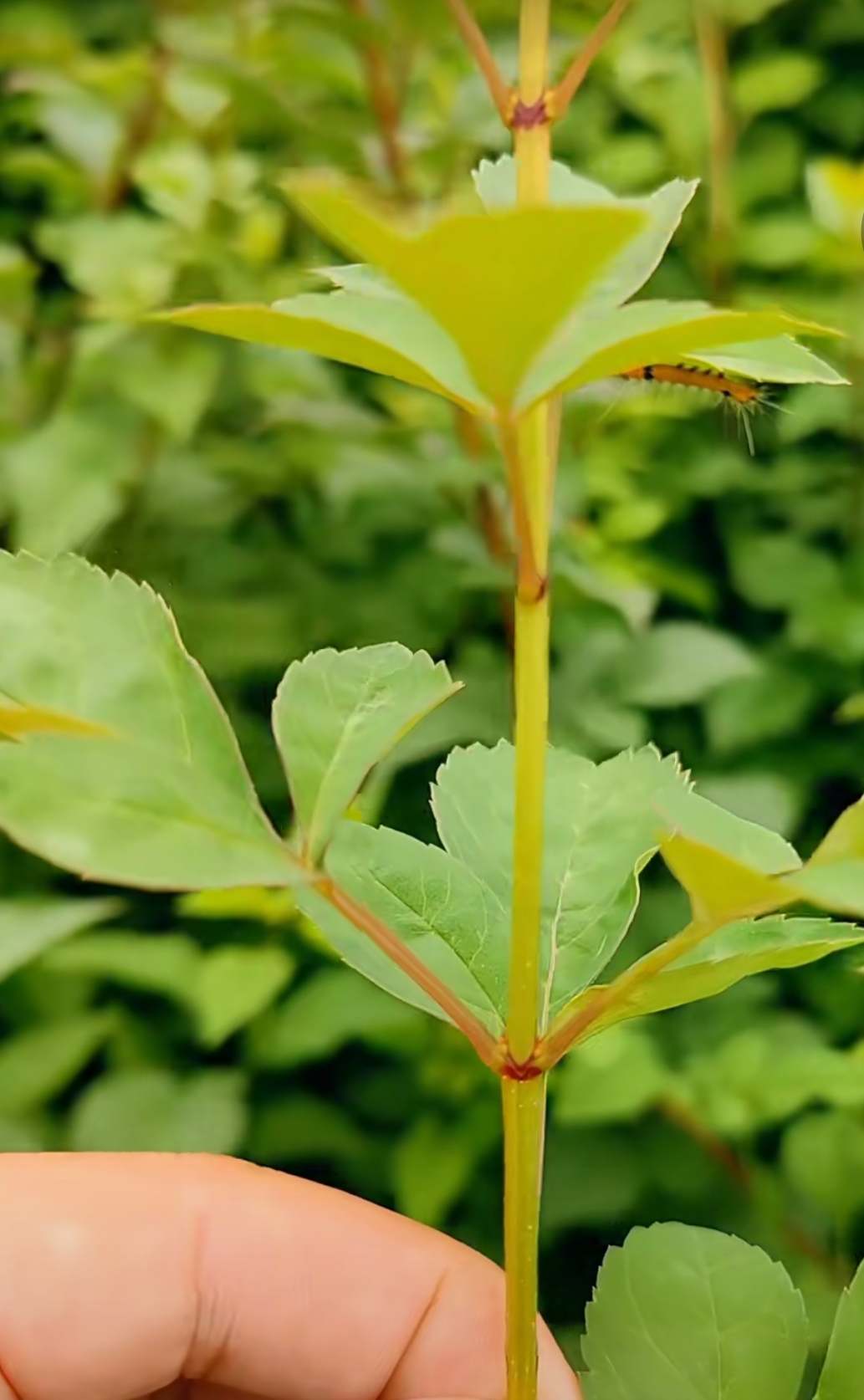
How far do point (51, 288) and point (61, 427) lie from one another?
369mm

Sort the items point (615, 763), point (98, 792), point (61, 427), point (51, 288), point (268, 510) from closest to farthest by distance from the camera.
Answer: point (98, 792) → point (615, 763) → point (61, 427) → point (268, 510) → point (51, 288)

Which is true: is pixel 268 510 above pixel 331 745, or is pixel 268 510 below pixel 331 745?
above

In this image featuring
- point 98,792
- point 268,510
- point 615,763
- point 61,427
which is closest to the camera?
point 98,792

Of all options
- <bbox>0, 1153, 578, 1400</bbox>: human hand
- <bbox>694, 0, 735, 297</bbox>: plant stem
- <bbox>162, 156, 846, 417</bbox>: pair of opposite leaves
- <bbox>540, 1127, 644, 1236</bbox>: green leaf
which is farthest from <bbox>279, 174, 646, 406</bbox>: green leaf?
<bbox>694, 0, 735, 297</bbox>: plant stem

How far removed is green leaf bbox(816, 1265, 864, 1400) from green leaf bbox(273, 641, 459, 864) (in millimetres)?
187

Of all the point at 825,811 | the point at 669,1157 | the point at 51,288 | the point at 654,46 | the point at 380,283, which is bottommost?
the point at 669,1157

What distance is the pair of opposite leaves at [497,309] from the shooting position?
176mm

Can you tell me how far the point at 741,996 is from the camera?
0.74m

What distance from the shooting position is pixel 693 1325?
33 centimetres

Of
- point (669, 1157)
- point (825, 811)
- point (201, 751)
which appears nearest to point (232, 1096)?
point (669, 1157)

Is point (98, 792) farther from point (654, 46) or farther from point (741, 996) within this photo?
point (654, 46)

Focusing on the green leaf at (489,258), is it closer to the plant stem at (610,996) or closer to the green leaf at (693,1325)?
the plant stem at (610,996)

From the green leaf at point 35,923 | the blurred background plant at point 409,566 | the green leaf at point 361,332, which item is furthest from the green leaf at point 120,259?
the green leaf at point 361,332

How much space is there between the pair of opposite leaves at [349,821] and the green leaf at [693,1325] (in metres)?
0.09
